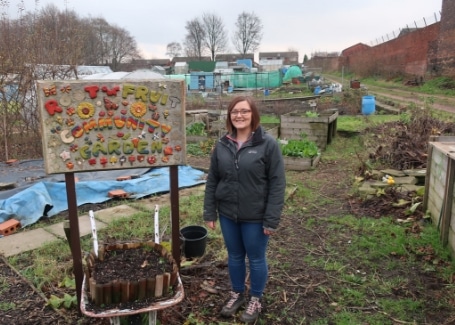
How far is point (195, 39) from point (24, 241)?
2888 inches

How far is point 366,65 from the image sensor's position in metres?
35.7

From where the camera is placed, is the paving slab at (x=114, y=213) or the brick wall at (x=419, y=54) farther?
the brick wall at (x=419, y=54)

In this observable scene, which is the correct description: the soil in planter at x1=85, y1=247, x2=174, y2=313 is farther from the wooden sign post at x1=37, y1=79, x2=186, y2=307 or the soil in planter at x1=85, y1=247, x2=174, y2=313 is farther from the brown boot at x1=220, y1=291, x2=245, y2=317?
the brown boot at x1=220, y1=291, x2=245, y2=317

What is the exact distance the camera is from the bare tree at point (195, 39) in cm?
7256

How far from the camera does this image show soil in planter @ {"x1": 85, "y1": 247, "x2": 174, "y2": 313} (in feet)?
8.02

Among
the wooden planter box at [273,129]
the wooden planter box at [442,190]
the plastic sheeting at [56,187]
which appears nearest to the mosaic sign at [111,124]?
the plastic sheeting at [56,187]

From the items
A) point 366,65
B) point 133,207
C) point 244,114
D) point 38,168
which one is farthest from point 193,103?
point 366,65

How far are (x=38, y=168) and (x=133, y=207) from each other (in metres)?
3.64

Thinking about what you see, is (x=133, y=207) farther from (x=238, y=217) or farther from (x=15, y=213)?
(x=238, y=217)

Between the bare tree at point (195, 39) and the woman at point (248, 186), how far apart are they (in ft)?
238

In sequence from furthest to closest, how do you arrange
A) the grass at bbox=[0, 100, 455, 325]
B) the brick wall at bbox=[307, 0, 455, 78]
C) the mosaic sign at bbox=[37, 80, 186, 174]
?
the brick wall at bbox=[307, 0, 455, 78] → the grass at bbox=[0, 100, 455, 325] → the mosaic sign at bbox=[37, 80, 186, 174]

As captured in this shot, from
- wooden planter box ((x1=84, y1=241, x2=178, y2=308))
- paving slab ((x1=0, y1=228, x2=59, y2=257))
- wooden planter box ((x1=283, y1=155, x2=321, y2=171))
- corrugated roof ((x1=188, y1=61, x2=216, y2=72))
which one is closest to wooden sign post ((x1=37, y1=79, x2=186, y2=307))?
wooden planter box ((x1=84, y1=241, x2=178, y2=308))

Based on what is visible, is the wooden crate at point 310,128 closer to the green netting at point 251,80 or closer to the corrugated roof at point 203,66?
the green netting at point 251,80

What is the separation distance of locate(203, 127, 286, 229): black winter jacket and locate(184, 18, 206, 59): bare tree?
72.8 m
